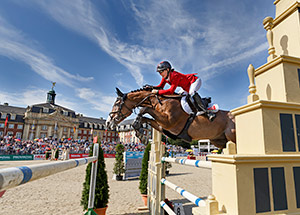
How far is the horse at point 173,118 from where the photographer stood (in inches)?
118

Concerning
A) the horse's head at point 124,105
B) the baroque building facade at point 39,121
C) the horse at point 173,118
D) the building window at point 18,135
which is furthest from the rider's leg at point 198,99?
the building window at point 18,135

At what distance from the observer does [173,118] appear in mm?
3078

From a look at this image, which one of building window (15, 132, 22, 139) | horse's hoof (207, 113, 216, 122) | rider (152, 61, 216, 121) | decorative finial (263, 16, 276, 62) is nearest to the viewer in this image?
decorative finial (263, 16, 276, 62)

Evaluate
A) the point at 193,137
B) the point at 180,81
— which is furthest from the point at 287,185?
the point at 180,81

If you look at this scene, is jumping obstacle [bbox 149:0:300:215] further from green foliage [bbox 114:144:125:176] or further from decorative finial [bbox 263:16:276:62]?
green foliage [bbox 114:144:125:176]

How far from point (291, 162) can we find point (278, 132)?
262 mm

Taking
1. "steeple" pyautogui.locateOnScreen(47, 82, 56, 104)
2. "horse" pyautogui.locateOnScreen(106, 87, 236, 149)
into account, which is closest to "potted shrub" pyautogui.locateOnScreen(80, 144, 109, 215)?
"horse" pyautogui.locateOnScreen(106, 87, 236, 149)

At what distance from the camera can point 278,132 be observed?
1.48 metres

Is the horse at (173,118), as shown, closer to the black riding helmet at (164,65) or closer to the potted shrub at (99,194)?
the black riding helmet at (164,65)

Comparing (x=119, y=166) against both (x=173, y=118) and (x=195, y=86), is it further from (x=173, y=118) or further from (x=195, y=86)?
(x=195, y=86)

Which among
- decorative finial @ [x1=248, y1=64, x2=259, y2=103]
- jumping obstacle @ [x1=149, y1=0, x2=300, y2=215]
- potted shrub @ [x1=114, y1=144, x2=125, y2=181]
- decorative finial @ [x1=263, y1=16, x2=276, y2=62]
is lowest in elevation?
potted shrub @ [x1=114, y1=144, x2=125, y2=181]

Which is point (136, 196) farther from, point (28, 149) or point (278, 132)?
point (28, 149)

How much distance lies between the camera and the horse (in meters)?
3.01

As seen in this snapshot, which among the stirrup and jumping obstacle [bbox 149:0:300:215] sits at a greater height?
the stirrup
